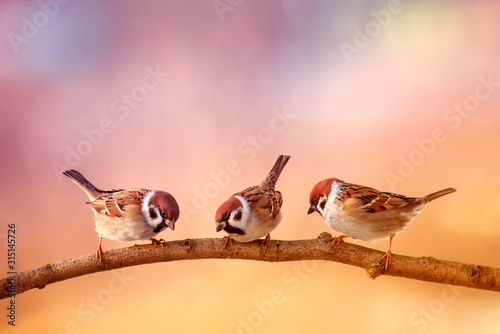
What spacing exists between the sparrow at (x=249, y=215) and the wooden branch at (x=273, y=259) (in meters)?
0.08

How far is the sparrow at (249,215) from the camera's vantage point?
6.82 ft

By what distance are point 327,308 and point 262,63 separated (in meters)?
1.44

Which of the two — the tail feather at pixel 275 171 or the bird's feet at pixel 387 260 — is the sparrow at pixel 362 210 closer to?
the bird's feet at pixel 387 260

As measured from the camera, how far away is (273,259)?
224 cm

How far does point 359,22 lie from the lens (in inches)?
113

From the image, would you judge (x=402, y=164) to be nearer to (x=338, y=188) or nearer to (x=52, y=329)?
(x=338, y=188)

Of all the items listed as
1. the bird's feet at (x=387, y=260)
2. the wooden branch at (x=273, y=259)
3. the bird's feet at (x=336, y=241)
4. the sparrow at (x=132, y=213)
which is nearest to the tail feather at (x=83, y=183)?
the sparrow at (x=132, y=213)

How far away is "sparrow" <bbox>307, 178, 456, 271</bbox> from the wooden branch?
0.06 metres

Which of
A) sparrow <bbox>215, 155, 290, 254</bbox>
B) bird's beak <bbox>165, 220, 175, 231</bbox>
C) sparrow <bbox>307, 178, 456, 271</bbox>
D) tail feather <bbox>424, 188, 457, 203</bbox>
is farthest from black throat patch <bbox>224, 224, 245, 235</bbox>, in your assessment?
tail feather <bbox>424, 188, 457, 203</bbox>

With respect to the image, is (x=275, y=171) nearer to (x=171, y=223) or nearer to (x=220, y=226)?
(x=220, y=226)

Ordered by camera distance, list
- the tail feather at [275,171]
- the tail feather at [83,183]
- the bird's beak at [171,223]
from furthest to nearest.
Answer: the tail feather at [275,171]
the tail feather at [83,183]
the bird's beak at [171,223]

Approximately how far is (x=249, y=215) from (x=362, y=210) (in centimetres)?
51

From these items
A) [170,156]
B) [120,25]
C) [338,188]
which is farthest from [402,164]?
[120,25]

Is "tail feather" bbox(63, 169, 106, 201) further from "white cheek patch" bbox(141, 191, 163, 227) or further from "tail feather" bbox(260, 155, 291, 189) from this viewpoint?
"tail feather" bbox(260, 155, 291, 189)
